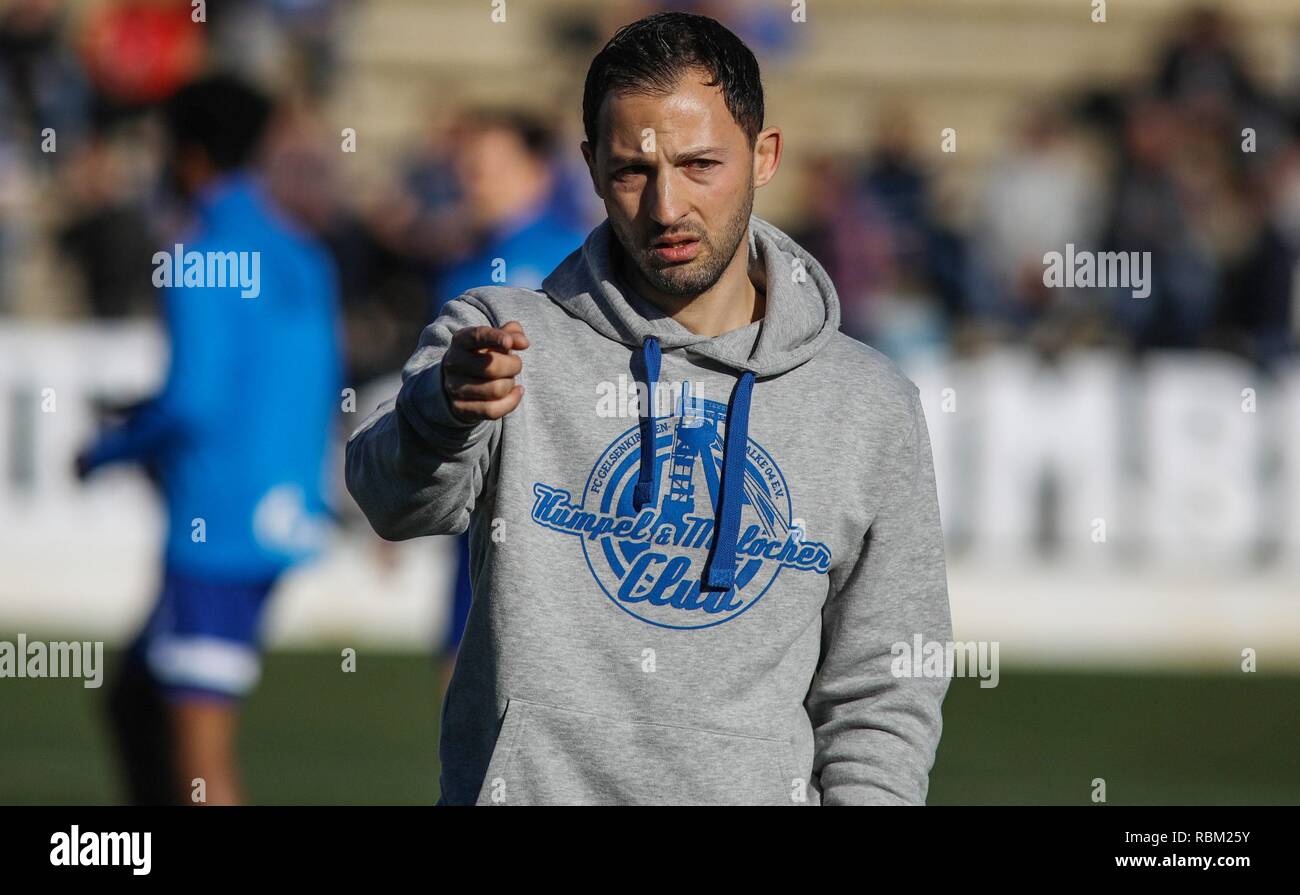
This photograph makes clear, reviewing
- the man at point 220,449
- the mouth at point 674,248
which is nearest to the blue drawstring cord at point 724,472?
the mouth at point 674,248

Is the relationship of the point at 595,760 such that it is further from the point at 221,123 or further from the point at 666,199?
the point at 221,123

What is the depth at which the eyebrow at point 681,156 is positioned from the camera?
261cm

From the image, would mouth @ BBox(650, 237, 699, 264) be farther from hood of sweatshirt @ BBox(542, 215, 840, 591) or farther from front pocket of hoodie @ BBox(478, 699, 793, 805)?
front pocket of hoodie @ BBox(478, 699, 793, 805)

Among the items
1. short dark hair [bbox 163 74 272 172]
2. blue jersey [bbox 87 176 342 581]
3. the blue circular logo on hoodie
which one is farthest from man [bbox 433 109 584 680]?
the blue circular logo on hoodie

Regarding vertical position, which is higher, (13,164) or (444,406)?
(13,164)

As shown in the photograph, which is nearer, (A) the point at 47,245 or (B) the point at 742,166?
(B) the point at 742,166

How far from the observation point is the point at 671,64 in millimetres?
2617

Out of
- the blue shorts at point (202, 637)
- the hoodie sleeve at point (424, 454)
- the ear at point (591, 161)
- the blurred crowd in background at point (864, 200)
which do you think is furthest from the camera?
the blurred crowd in background at point (864, 200)

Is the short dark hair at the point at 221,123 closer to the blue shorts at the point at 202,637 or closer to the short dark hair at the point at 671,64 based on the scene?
the blue shorts at the point at 202,637

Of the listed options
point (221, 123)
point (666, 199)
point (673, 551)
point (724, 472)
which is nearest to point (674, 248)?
point (666, 199)

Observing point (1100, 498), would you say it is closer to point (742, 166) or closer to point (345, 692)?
point (345, 692)
